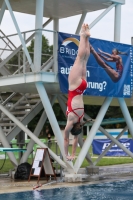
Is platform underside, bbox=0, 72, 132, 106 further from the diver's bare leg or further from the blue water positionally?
the blue water

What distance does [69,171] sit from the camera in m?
18.8

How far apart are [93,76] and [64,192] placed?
5501 mm

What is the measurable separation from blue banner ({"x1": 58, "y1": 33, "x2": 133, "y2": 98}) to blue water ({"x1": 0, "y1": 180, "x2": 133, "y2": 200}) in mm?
3759

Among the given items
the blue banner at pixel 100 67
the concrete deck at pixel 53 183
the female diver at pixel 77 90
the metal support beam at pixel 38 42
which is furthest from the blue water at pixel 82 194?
the metal support beam at pixel 38 42

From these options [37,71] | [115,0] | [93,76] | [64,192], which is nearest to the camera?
[64,192]

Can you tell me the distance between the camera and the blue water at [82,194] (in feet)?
47.7

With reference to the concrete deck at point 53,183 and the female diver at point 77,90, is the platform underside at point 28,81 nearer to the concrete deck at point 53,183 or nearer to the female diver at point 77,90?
the concrete deck at point 53,183

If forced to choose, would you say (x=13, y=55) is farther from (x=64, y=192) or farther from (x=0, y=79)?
(x=64, y=192)

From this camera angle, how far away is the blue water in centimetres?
1454

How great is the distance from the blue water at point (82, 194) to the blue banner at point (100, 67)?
12.3 feet

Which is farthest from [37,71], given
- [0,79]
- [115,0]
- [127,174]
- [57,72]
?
[127,174]

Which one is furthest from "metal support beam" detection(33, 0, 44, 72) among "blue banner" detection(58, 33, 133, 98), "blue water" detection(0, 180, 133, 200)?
"blue water" detection(0, 180, 133, 200)

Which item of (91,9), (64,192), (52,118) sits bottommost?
(64,192)

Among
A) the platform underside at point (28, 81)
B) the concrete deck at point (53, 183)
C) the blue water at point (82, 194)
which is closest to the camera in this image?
the blue water at point (82, 194)
